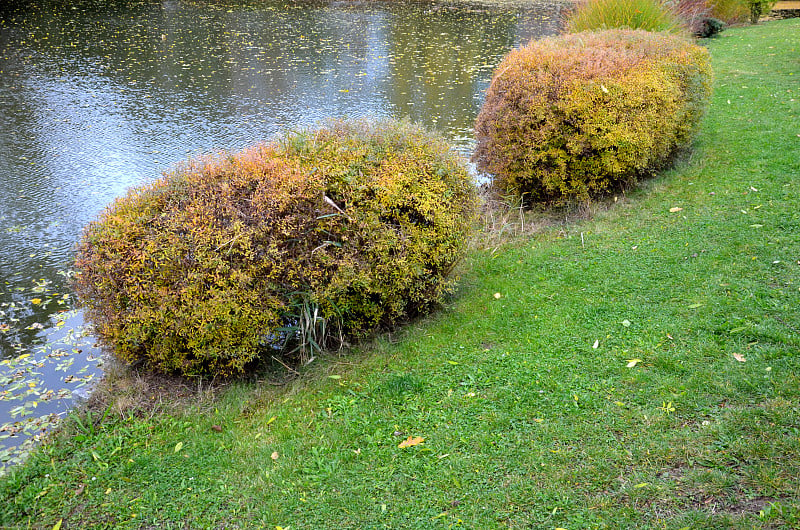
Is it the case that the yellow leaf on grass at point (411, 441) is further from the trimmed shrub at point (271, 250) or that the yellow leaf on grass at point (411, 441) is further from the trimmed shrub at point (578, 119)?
the trimmed shrub at point (578, 119)

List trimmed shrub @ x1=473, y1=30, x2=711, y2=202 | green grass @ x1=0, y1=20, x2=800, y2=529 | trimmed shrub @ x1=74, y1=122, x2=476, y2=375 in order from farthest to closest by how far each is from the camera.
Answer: trimmed shrub @ x1=473, y1=30, x2=711, y2=202, trimmed shrub @ x1=74, y1=122, x2=476, y2=375, green grass @ x1=0, y1=20, x2=800, y2=529

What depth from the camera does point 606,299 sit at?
15.2ft

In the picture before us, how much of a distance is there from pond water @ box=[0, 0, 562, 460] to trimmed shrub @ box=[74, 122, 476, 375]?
3.58 feet

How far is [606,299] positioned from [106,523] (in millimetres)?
3597

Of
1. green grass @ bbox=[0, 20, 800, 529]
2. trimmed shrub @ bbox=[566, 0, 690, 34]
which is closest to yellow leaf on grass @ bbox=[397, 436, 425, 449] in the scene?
green grass @ bbox=[0, 20, 800, 529]

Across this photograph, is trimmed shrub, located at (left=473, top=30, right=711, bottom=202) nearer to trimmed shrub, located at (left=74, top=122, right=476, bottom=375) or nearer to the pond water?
trimmed shrub, located at (left=74, top=122, right=476, bottom=375)

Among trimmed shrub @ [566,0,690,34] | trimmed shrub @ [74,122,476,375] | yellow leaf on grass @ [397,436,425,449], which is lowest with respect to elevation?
yellow leaf on grass @ [397,436,425,449]

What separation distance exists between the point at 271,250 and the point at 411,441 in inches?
58.1

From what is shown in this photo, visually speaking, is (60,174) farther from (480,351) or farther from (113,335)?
(480,351)

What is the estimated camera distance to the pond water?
5.04 metres

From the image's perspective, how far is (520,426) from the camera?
11.2ft

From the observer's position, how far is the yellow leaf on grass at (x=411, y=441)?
3.38 m

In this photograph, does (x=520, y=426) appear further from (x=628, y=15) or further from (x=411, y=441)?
(x=628, y=15)

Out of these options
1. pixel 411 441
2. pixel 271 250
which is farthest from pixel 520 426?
pixel 271 250
